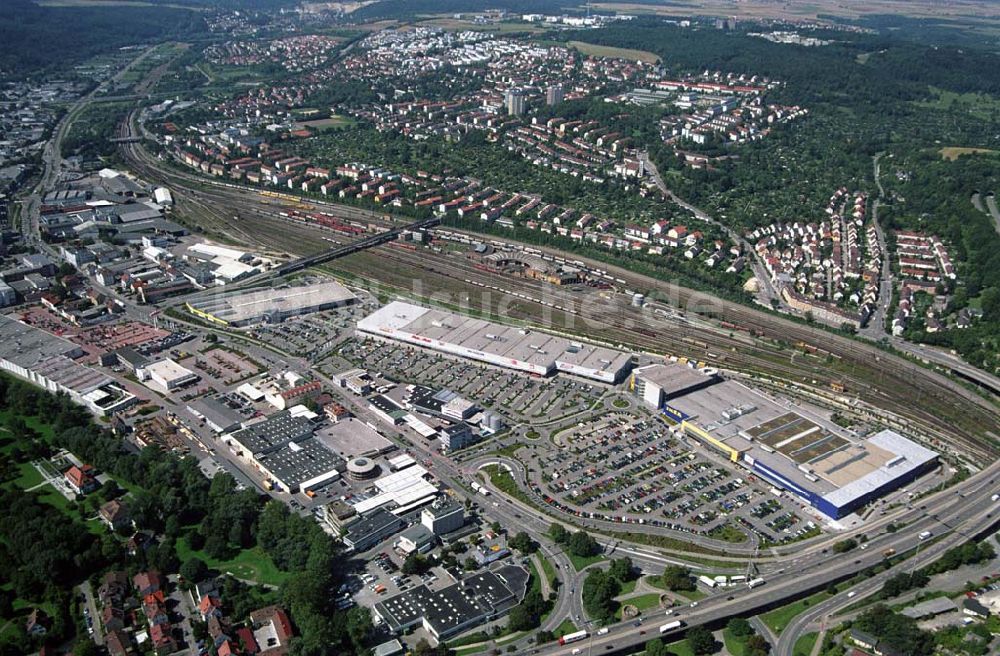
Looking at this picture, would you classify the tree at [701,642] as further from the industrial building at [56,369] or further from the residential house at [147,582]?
the industrial building at [56,369]

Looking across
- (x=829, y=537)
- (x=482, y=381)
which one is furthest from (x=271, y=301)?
(x=829, y=537)

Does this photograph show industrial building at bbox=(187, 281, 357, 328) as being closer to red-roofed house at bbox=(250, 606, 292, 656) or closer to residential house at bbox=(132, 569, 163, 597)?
residential house at bbox=(132, 569, 163, 597)

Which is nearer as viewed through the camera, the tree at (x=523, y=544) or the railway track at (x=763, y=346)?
the tree at (x=523, y=544)

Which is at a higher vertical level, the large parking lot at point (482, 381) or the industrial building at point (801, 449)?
the industrial building at point (801, 449)

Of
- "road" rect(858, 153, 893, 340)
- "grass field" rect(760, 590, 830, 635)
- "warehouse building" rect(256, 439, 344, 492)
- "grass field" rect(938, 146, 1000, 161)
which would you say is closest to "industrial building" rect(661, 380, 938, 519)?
"grass field" rect(760, 590, 830, 635)

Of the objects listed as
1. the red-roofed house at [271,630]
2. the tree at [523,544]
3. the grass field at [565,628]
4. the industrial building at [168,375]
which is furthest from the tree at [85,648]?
the industrial building at [168,375]

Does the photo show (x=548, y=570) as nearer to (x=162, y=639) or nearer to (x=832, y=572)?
(x=832, y=572)

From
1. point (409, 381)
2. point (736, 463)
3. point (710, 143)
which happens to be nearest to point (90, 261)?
point (409, 381)

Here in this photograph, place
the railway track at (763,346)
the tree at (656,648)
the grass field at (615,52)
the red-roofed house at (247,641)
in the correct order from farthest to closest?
the grass field at (615,52) < the railway track at (763,346) < the red-roofed house at (247,641) < the tree at (656,648)
